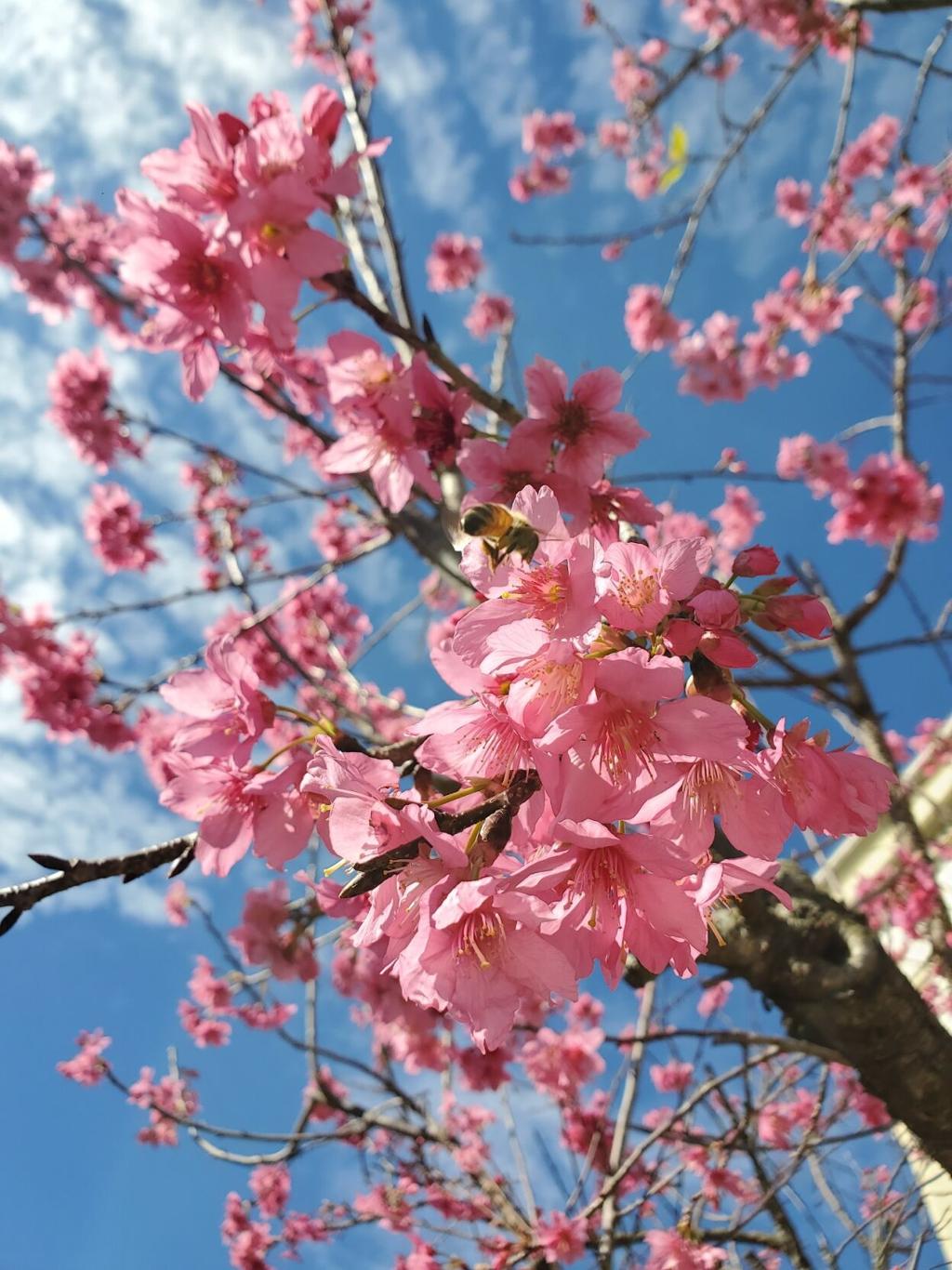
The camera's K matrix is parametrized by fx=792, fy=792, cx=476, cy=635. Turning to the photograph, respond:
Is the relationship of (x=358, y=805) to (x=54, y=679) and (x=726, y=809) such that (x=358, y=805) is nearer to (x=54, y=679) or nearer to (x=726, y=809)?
(x=726, y=809)

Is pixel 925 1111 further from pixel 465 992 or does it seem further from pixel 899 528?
pixel 899 528

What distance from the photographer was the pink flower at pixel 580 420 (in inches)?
59.8

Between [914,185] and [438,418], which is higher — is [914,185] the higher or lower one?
the higher one

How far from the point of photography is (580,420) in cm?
158

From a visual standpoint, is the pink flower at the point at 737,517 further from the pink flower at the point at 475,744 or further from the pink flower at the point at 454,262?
the pink flower at the point at 475,744

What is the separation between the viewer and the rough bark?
1.83 metres

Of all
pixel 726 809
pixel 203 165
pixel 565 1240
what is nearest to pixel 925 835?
pixel 565 1240

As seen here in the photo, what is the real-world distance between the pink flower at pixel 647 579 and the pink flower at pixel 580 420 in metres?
0.63

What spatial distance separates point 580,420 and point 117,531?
459 centimetres

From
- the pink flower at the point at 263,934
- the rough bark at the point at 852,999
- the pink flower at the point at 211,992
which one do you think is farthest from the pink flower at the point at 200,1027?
the rough bark at the point at 852,999

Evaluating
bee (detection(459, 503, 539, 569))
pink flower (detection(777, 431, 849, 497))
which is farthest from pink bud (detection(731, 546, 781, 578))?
pink flower (detection(777, 431, 849, 497))

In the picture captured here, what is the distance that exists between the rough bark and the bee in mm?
1182

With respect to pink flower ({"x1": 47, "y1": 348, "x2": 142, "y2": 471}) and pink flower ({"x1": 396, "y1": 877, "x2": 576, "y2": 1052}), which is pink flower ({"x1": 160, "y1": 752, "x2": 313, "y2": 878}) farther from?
pink flower ({"x1": 47, "y1": 348, "x2": 142, "y2": 471})

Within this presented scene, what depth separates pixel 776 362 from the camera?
20.9ft
